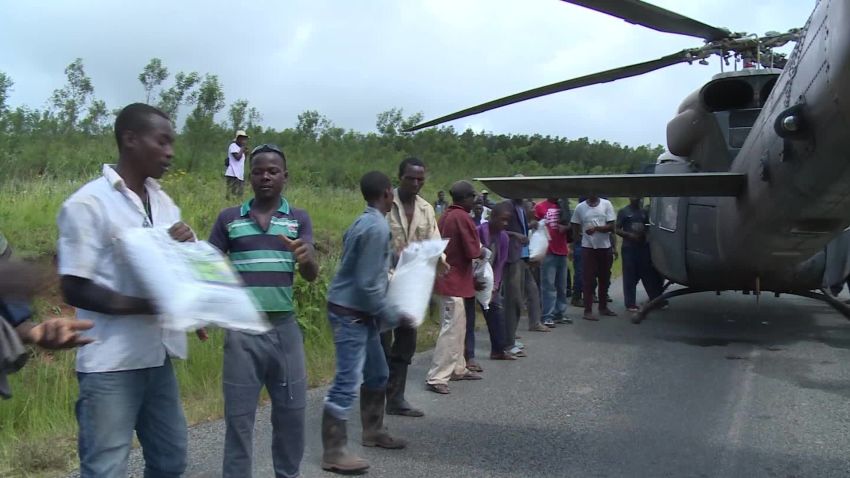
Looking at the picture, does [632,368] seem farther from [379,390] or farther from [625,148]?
[625,148]

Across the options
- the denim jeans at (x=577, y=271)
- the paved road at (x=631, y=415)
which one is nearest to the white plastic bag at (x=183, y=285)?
the paved road at (x=631, y=415)

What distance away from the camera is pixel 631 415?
5508 millimetres

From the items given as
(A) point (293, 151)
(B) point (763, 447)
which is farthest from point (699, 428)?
(A) point (293, 151)

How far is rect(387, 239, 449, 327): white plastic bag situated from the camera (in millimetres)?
4086

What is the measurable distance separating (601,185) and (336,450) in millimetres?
2889

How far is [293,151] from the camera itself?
2147 cm

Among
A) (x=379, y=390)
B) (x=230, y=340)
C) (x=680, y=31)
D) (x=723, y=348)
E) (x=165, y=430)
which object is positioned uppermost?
(x=680, y=31)

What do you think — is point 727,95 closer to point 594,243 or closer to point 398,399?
point 594,243

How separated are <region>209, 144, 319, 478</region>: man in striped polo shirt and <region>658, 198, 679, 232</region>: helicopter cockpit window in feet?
20.4

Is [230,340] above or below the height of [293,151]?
below

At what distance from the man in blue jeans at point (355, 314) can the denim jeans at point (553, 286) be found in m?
5.34

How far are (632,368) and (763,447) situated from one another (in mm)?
2295

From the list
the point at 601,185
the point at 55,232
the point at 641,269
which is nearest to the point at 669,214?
the point at 641,269

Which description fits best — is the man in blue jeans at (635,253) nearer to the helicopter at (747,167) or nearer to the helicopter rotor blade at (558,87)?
the helicopter at (747,167)
